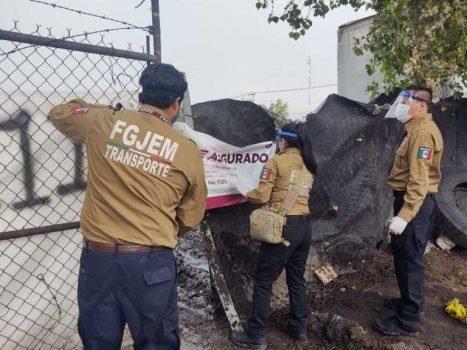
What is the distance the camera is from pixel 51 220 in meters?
2.57

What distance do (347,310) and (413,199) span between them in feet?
4.34

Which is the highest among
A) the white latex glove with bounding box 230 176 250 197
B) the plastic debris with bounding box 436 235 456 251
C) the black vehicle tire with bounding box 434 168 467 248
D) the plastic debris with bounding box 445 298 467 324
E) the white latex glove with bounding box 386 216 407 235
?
the white latex glove with bounding box 230 176 250 197

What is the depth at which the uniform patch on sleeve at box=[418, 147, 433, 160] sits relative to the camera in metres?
3.14

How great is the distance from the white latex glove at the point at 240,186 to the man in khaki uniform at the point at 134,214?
108cm

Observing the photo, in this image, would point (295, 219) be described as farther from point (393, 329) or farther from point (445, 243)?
point (445, 243)

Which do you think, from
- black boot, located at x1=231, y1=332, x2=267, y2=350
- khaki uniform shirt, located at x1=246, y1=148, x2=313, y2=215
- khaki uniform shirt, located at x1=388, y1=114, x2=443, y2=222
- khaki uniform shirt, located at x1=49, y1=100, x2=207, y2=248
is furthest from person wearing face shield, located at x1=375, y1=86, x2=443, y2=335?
khaki uniform shirt, located at x1=49, y1=100, x2=207, y2=248

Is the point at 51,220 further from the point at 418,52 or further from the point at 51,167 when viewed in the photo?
the point at 418,52

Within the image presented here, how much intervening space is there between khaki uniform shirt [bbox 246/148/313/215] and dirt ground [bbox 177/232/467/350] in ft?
3.07

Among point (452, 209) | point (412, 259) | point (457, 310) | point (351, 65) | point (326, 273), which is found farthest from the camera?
point (351, 65)

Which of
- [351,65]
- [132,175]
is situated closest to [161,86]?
[132,175]

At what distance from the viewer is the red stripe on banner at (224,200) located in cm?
304

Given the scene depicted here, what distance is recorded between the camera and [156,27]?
257 centimetres

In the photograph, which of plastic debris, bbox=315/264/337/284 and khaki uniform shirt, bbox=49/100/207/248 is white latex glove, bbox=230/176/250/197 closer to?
khaki uniform shirt, bbox=49/100/207/248

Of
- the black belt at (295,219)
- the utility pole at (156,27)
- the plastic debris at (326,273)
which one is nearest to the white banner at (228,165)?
the black belt at (295,219)
